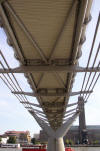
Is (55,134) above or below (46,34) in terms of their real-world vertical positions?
below

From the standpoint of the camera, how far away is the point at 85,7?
17.3 feet

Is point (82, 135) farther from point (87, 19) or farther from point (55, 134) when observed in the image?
point (87, 19)

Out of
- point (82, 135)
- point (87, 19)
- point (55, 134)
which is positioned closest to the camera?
point (87, 19)

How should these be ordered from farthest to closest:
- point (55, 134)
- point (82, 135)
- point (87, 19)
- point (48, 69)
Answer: point (82, 135) < point (55, 134) < point (48, 69) < point (87, 19)

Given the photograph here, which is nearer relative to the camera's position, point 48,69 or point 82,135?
point 48,69

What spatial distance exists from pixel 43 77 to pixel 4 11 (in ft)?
22.3

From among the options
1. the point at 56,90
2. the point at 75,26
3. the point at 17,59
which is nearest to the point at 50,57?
the point at 17,59

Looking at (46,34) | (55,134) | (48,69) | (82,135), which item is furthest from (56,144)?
(82,135)

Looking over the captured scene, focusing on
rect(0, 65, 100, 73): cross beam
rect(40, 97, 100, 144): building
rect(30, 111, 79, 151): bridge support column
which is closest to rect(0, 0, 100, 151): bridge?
rect(0, 65, 100, 73): cross beam

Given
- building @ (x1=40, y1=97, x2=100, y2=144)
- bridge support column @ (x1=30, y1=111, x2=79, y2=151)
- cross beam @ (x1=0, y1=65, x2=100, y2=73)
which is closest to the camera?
cross beam @ (x1=0, y1=65, x2=100, y2=73)

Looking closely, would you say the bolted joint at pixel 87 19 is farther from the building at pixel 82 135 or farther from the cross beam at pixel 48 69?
the building at pixel 82 135

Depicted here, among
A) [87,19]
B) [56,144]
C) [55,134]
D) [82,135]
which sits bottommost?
[56,144]

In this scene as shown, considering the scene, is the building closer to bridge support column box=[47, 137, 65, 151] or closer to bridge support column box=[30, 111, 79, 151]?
bridge support column box=[47, 137, 65, 151]

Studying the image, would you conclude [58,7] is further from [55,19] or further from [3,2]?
[3,2]
